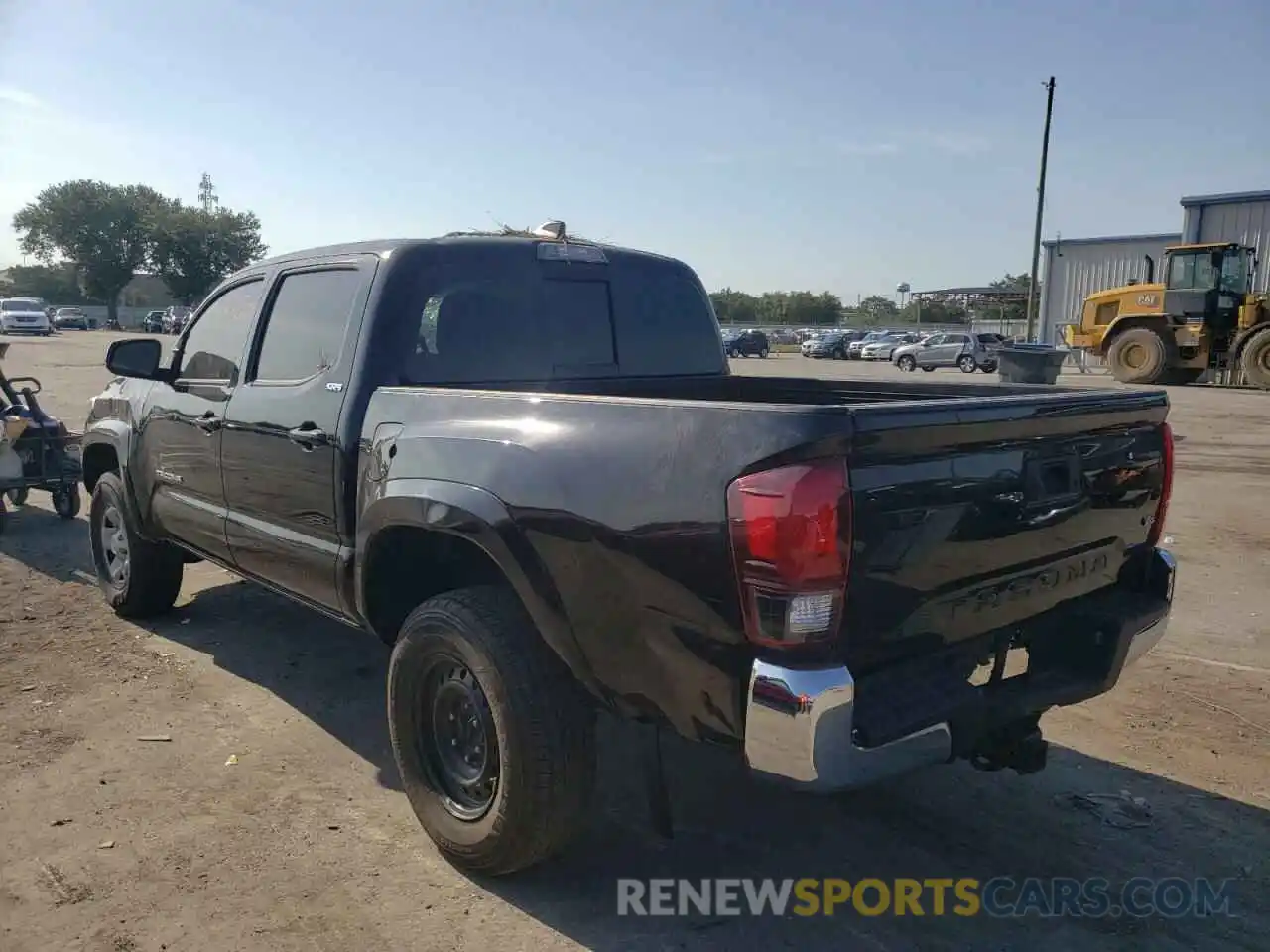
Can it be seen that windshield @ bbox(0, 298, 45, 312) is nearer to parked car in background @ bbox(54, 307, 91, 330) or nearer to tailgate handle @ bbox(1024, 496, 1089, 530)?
parked car in background @ bbox(54, 307, 91, 330)

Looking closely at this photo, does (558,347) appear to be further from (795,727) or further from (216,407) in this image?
(795,727)

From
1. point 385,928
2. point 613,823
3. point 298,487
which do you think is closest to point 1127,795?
point 613,823

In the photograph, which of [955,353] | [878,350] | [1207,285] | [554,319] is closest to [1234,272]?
[1207,285]

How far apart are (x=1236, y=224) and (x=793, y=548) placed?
37.2 m

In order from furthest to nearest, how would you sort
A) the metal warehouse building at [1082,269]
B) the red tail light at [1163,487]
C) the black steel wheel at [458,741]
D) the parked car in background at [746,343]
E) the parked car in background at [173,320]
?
the parked car in background at [173,320], the parked car in background at [746,343], the metal warehouse building at [1082,269], the red tail light at [1163,487], the black steel wheel at [458,741]

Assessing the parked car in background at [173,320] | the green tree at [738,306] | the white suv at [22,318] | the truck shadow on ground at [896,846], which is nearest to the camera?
the truck shadow on ground at [896,846]

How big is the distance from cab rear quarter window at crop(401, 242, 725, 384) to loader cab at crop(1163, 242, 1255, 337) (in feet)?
77.0

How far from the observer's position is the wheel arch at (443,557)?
281 cm

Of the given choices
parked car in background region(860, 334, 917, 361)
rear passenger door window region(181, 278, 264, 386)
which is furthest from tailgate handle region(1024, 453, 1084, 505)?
parked car in background region(860, 334, 917, 361)

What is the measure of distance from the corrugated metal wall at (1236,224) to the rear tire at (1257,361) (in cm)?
1177

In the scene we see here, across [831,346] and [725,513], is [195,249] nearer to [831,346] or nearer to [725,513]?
[831,346]

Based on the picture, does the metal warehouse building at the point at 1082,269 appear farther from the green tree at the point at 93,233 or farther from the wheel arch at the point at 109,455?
the green tree at the point at 93,233

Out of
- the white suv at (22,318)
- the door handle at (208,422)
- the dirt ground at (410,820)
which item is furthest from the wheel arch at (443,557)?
the white suv at (22,318)

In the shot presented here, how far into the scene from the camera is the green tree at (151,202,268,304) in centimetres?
7650
